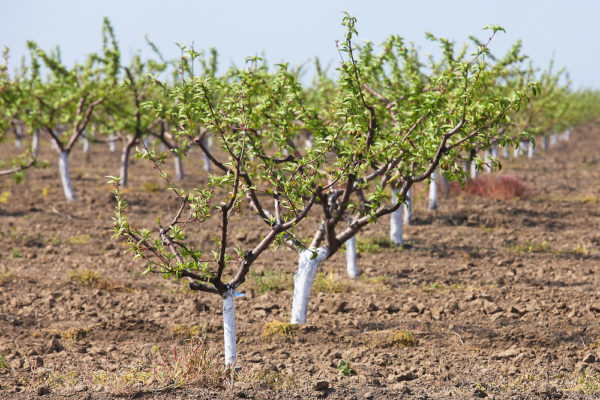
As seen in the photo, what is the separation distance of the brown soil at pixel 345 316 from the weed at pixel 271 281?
30 mm

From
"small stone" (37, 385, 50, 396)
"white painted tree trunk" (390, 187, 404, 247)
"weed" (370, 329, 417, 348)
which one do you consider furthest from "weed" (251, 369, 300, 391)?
"white painted tree trunk" (390, 187, 404, 247)

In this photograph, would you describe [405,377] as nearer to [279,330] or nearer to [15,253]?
[279,330]

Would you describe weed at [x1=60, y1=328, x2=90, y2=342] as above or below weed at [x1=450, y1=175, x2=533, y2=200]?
below

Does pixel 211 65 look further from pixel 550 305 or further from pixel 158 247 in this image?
pixel 158 247

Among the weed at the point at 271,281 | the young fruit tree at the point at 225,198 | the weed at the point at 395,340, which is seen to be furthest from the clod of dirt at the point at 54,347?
the weed at the point at 395,340

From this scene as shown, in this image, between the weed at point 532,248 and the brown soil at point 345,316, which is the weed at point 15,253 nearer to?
the brown soil at point 345,316

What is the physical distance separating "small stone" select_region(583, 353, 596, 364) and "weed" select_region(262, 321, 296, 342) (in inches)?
110

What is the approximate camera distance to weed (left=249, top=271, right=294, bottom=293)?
871 cm

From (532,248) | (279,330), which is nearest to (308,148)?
(279,330)

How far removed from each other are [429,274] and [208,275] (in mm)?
5352

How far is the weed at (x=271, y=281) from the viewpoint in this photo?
871 cm

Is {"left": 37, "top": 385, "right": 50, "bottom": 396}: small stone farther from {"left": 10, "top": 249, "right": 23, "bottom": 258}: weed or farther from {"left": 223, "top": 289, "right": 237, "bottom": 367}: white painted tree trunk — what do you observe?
{"left": 10, "top": 249, "right": 23, "bottom": 258}: weed

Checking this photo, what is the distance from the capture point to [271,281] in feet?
29.1


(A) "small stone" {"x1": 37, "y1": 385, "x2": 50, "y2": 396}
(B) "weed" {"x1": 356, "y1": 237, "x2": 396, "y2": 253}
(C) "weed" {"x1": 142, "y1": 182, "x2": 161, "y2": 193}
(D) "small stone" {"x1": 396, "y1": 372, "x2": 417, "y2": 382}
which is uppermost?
(C) "weed" {"x1": 142, "y1": 182, "x2": 161, "y2": 193}
